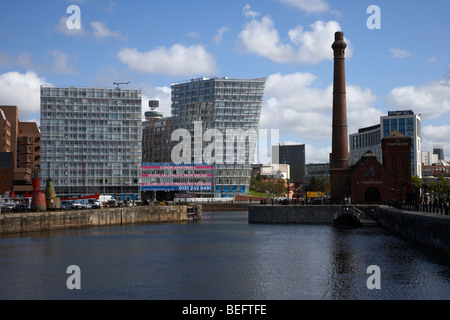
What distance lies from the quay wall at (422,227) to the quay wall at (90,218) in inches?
1870

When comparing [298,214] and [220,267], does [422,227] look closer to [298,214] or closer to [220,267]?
[220,267]

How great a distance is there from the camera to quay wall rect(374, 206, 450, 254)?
52031mm

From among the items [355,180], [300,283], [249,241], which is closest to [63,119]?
[355,180]

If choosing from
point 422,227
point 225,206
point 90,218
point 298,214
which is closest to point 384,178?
point 298,214

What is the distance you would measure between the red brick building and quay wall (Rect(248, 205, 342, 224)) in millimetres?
9439

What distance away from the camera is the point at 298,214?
107 metres

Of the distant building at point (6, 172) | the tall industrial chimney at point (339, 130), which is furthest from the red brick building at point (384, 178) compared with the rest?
the distant building at point (6, 172)

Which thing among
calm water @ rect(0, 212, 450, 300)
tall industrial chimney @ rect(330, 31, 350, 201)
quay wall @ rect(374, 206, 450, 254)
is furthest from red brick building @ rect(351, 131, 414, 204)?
calm water @ rect(0, 212, 450, 300)

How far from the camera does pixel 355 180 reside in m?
113

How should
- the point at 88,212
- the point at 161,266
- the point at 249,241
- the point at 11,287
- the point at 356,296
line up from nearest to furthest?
the point at 356,296 → the point at 11,287 → the point at 161,266 → the point at 249,241 → the point at 88,212

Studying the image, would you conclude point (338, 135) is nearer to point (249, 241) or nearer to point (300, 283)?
point (249, 241)

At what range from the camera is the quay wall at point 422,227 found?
5203 centimetres
